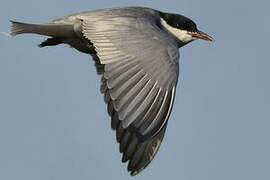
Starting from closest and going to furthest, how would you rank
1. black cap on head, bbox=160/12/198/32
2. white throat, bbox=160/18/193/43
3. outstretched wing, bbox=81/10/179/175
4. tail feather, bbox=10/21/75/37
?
outstretched wing, bbox=81/10/179/175, tail feather, bbox=10/21/75/37, white throat, bbox=160/18/193/43, black cap on head, bbox=160/12/198/32

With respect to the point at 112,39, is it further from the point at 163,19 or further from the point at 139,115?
the point at 163,19

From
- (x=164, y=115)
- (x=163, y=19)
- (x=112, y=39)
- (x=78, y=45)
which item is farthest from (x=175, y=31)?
(x=164, y=115)

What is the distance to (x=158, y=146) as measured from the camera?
13852 millimetres

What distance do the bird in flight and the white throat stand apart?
0.47 m

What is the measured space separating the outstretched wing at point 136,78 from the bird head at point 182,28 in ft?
6.07

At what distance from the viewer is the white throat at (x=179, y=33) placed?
16234 mm

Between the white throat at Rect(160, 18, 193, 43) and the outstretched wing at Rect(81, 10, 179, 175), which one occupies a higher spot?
the outstretched wing at Rect(81, 10, 179, 175)

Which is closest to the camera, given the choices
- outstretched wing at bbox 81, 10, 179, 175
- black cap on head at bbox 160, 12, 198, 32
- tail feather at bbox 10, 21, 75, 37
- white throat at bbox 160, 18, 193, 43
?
outstretched wing at bbox 81, 10, 179, 175

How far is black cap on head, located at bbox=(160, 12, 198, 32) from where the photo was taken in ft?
53.8

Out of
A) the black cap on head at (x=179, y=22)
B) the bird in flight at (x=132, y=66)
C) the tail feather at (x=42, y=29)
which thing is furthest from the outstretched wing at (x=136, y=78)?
the black cap on head at (x=179, y=22)

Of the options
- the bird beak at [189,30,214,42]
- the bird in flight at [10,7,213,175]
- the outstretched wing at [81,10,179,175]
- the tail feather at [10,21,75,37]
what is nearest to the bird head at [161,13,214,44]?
the bird beak at [189,30,214,42]

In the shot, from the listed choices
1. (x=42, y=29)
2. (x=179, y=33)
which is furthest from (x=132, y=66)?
(x=179, y=33)

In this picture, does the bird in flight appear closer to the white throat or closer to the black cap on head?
the white throat

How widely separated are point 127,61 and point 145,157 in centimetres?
125
